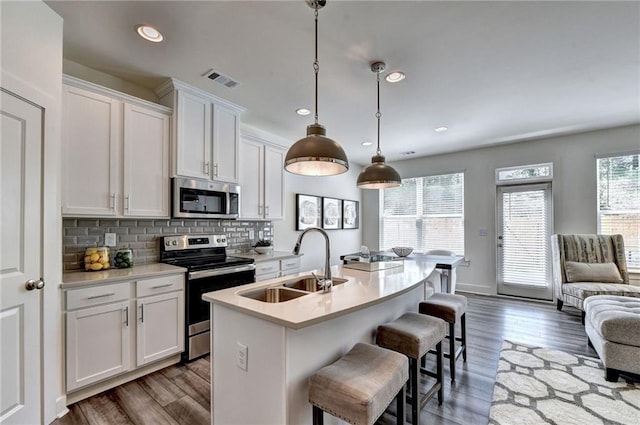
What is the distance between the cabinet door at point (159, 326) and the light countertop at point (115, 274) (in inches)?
8.1

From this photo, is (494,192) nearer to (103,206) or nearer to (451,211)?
(451,211)

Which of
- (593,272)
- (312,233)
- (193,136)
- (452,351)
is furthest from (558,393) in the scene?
(193,136)

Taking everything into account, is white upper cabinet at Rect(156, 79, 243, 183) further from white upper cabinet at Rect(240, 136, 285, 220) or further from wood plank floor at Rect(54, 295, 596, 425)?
wood plank floor at Rect(54, 295, 596, 425)

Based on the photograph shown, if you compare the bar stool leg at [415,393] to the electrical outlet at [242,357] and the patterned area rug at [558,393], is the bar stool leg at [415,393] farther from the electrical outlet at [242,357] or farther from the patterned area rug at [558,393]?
the electrical outlet at [242,357]

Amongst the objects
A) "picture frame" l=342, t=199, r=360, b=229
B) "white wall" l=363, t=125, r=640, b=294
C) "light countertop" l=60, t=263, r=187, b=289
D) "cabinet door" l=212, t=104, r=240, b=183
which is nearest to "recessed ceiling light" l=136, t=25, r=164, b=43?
"cabinet door" l=212, t=104, r=240, b=183

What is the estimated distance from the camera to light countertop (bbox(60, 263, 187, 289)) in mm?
2102

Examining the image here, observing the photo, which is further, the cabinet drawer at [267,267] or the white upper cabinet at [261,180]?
the white upper cabinet at [261,180]

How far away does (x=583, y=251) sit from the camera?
4.03m

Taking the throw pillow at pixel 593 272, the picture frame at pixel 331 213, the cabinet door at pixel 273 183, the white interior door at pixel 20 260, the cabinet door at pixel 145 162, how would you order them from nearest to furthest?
the white interior door at pixel 20 260 → the cabinet door at pixel 145 162 → the throw pillow at pixel 593 272 → the cabinet door at pixel 273 183 → the picture frame at pixel 331 213

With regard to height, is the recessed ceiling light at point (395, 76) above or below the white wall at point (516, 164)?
above

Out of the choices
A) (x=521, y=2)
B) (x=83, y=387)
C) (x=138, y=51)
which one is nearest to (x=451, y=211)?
(x=521, y=2)

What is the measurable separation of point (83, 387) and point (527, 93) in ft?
15.8

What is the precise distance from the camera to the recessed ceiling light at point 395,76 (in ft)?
8.72

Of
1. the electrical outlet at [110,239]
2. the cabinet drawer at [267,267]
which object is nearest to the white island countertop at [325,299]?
the cabinet drawer at [267,267]
